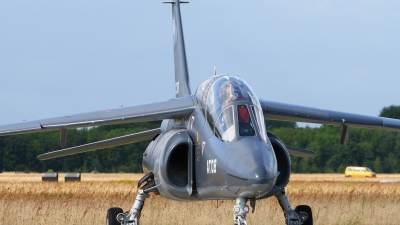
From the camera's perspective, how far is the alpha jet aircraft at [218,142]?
10.6 metres

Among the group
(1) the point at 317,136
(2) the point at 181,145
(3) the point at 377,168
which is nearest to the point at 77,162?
(1) the point at 317,136

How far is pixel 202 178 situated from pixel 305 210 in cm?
260

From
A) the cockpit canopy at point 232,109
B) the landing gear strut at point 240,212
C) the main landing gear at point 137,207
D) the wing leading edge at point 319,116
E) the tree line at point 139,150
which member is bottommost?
the tree line at point 139,150

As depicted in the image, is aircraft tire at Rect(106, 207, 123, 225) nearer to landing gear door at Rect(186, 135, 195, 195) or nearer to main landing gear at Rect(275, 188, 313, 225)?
landing gear door at Rect(186, 135, 195, 195)

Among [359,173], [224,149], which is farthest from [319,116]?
[359,173]

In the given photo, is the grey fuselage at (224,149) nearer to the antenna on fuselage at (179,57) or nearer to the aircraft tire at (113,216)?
the aircraft tire at (113,216)

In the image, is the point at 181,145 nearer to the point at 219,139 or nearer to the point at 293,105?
the point at 219,139

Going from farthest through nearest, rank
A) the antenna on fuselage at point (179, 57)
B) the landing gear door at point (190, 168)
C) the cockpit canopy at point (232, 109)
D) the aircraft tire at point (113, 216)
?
the antenna on fuselage at point (179, 57), the aircraft tire at point (113, 216), the landing gear door at point (190, 168), the cockpit canopy at point (232, 109)

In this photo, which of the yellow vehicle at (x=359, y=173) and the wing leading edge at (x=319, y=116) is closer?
the wing leading edge at (x=319, y=116)

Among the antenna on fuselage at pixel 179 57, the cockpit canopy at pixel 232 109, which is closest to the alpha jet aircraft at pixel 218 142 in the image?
the cockpit canopy at pixel 232 109

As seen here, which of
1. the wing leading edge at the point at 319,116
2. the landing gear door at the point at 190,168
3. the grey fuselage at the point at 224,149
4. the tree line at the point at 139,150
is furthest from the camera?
the tree line at the point at 139,150

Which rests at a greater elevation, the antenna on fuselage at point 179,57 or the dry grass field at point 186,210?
the antenna on fuselage at point 179,57

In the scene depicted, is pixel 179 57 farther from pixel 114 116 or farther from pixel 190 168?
pixel 190 168

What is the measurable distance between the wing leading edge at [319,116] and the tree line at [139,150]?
32.0 metres
